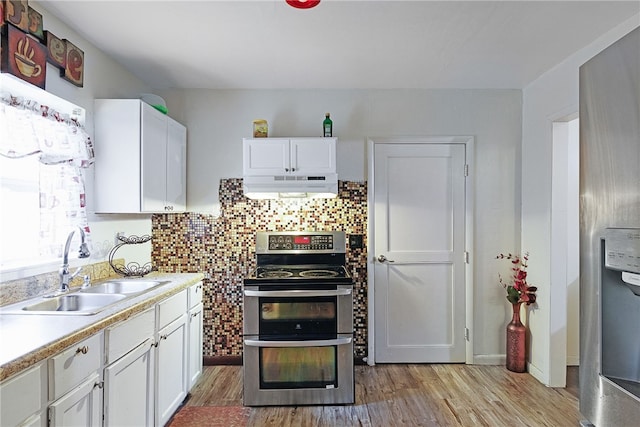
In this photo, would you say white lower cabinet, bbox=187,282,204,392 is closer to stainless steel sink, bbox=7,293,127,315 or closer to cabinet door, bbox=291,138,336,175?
stainless steel sink, bbox=7,293,127,315

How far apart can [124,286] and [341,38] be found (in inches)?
82.4

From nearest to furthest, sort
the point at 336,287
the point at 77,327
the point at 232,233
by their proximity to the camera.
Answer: the point at 77,327 < the point at 336,287 < the point at 232,233

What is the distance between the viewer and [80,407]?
5.11ft

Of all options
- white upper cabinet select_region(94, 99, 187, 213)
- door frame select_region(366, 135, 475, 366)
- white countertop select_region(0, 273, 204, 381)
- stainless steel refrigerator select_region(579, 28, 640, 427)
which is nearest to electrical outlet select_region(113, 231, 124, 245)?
white upper cabinet select_region(94, 99, 187, 213)

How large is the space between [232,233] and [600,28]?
2.96 m

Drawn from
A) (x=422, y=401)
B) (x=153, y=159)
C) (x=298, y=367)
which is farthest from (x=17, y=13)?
(x=422, y=401)

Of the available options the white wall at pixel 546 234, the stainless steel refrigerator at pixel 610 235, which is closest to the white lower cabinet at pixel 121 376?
the stainless steel refrigerator at pixel 610 235

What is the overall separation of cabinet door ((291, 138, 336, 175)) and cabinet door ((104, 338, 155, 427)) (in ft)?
5.37

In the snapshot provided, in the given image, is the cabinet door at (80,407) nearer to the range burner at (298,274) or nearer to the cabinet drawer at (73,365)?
the cabinet drawer at (73,365)

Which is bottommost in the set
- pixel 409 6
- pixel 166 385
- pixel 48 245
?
pixel 166 385

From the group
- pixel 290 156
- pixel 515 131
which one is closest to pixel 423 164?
pixel 515 131

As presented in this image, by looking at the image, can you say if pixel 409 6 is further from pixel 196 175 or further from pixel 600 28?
pixel 196 175

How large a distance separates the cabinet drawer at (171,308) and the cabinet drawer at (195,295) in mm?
104

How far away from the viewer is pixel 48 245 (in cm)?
224
